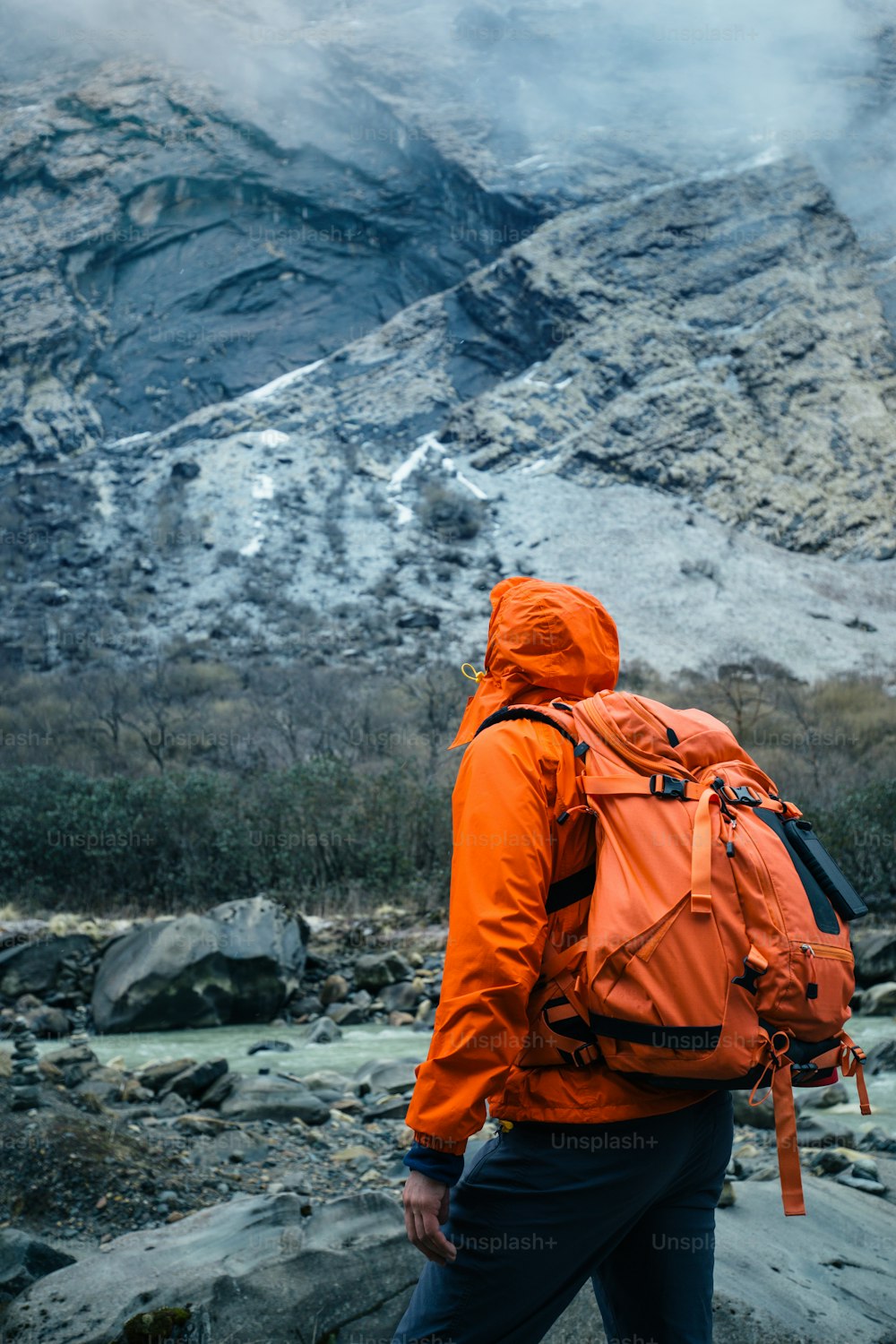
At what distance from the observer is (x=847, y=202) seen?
165 feet

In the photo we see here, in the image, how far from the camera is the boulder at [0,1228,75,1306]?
2.58 metres

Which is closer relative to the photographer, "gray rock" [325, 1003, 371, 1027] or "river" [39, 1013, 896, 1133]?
"river" [39, 1013, 896, 1133]

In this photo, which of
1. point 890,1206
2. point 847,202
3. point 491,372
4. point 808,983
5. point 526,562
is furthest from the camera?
point 847,202

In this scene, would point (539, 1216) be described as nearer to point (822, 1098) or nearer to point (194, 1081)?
point (194, 1081)

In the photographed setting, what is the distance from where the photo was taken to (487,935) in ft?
5.00

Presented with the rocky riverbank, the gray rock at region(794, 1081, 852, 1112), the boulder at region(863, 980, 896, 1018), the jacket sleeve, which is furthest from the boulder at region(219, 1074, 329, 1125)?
the boulder at region(863, 980, 896, 1018)

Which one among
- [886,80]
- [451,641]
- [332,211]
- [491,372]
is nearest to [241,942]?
[451,641]

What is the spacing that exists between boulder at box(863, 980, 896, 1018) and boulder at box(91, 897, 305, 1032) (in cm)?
440

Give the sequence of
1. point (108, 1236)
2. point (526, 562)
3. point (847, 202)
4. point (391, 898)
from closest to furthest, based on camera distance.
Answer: point (108, 1236), point (391, 898), point (526, 562), point (847, 202)

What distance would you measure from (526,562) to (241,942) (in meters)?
29.0

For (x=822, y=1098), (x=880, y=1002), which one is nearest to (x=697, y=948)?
(x=822, y=1098)

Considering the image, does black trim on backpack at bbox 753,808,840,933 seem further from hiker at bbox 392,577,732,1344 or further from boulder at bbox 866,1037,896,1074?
boulder at bbox 866,1037,896,1074

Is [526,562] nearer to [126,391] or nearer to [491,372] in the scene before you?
[491,372]

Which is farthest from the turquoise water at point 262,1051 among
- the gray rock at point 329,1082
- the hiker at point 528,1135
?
the hiker at point 528,1135
